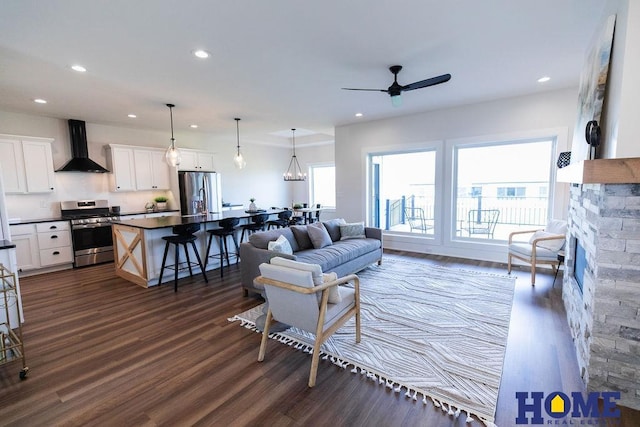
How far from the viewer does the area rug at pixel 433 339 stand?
204 centimetres

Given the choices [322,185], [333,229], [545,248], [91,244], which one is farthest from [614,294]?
[322,185]

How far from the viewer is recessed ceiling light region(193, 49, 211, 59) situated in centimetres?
294

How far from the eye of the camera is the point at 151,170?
6.57 meters

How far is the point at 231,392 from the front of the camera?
2055 mm

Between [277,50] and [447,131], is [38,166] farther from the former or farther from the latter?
[447,131]

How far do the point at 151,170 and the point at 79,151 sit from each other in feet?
4.23

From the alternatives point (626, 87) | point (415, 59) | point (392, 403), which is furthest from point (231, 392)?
point (415, 59)

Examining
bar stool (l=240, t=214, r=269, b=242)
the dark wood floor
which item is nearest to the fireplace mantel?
the dark wood floor

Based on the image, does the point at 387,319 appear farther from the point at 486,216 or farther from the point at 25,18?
the point at 25,18

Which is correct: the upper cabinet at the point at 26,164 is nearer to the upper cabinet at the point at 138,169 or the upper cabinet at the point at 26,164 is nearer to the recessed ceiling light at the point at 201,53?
the upper cabinet at the point at 138,169

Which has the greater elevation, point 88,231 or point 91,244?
point 88,231

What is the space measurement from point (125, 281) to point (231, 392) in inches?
137

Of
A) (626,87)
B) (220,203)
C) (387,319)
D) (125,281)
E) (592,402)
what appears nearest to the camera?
(626,87)

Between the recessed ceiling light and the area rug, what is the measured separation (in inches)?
111
